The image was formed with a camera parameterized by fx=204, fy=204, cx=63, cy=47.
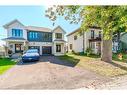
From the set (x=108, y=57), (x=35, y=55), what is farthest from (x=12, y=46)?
(x=108, y=57)

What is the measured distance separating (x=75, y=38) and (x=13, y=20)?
12.9 m

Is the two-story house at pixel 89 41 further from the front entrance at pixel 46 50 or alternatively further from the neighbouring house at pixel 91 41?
the front entrance at pixel 46 50

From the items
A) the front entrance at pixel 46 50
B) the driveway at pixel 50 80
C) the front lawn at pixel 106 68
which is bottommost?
the driveway at pixel 50 80

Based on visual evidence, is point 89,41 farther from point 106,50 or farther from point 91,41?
point 106,50

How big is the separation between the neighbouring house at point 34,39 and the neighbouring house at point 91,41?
3.14m

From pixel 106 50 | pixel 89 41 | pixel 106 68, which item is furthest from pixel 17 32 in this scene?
pixel 106 68

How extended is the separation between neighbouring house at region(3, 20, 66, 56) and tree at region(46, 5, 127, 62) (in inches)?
560

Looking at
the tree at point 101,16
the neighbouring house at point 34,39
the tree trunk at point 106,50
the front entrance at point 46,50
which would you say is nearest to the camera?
the tree at point 101,16

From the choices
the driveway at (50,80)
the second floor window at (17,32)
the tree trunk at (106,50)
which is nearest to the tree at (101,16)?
the tree trunk at (106,50)

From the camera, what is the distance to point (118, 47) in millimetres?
38906

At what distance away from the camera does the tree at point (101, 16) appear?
12.5 metres

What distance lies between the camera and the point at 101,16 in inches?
555

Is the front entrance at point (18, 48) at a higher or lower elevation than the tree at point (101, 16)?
lower

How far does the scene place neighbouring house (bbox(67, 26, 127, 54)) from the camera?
113 ft
